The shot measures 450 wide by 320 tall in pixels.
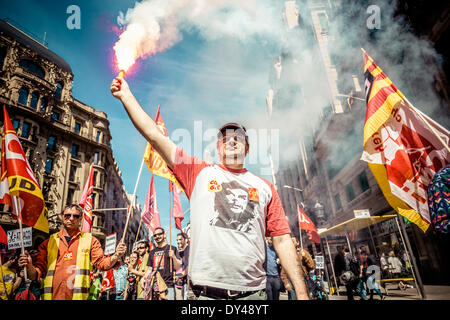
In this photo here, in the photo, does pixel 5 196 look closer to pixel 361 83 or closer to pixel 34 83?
pixel 361 83

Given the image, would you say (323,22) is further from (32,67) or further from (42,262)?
(32,67)

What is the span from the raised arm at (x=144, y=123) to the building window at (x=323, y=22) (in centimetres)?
2509

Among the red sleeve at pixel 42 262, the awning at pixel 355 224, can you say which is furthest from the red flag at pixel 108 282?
the awning at pixel 355 224

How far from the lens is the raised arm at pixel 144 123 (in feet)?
5.40

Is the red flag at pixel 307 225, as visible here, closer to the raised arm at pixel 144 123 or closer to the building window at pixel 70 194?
the raised arm at pixel 144 123

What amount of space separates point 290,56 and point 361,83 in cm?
1803

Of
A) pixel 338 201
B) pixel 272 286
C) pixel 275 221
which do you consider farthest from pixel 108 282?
pixel 338 201

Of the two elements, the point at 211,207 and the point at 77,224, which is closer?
the point at 211,207

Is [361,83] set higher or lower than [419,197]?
higher

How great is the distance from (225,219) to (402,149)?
3.27 m

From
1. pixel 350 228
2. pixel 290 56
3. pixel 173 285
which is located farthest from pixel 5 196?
pixel 290 56

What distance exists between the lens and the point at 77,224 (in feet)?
11.7

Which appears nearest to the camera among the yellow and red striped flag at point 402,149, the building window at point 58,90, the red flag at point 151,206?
the yellow and red striped flag at point 402,149

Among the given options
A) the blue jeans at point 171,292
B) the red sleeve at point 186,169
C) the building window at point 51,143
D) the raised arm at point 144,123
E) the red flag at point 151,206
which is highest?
the building window at point 51,143
